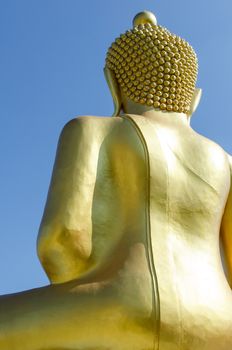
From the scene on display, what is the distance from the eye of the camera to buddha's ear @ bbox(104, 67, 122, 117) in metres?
4.75

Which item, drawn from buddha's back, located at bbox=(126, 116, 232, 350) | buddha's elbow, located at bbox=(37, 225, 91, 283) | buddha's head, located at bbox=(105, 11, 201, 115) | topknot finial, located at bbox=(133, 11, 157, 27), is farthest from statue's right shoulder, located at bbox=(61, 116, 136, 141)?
topknot finial, located at bbox=(133, 11, 157, 27)

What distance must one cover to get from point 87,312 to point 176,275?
0.54 m

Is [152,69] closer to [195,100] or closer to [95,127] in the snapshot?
[195,100]

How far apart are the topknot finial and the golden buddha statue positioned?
0.28 m

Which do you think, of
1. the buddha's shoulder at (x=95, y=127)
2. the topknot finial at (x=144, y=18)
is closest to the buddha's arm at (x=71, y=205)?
the buddha's shoulder at (x=95, y=127)

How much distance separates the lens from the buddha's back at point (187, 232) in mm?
3564

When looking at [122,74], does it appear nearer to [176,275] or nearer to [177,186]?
[177,186]

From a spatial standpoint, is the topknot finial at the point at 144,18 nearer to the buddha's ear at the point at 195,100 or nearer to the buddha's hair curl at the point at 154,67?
the buddha's hair curl at the point at 154,67

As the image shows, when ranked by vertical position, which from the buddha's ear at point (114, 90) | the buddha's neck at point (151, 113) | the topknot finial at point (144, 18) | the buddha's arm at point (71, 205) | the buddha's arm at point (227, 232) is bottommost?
the buddha's arm at point (227, 232)

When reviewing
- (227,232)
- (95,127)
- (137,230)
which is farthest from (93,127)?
(227,232)

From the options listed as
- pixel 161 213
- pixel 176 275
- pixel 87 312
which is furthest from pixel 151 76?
pixel 87 312

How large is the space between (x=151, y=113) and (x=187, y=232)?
95 cm

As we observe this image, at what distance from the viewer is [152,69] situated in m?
4.63

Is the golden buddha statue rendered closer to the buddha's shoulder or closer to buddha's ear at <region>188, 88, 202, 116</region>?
the buddha's shoulder
